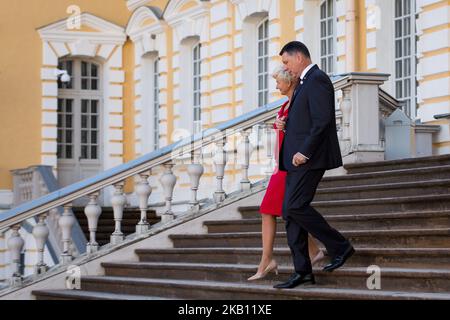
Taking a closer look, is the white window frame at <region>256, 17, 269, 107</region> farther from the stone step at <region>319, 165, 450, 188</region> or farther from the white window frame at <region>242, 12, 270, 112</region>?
the stone step at <region>319, 165, 450, 188</region>

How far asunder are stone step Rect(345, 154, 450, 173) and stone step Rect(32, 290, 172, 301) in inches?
116

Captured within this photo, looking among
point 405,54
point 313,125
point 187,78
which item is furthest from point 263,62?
point 313,125

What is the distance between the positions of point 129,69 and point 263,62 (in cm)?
572

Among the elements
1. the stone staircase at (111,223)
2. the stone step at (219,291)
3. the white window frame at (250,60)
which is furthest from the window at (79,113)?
the stone step at (219,291)

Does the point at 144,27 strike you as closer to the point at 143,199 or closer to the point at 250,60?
the point at 250,60

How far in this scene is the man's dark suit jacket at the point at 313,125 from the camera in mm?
10586

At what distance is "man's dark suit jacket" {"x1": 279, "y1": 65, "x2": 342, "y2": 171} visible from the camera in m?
10.6

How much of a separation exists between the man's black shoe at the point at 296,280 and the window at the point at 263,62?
1123cm

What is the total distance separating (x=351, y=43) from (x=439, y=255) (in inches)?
328

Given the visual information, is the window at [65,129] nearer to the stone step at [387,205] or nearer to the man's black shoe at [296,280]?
the stone step at [387,205]

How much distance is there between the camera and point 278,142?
440 inches

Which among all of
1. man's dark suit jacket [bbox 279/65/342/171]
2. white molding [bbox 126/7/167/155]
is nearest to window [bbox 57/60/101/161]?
white molding [bbox 126/7/167/155]
